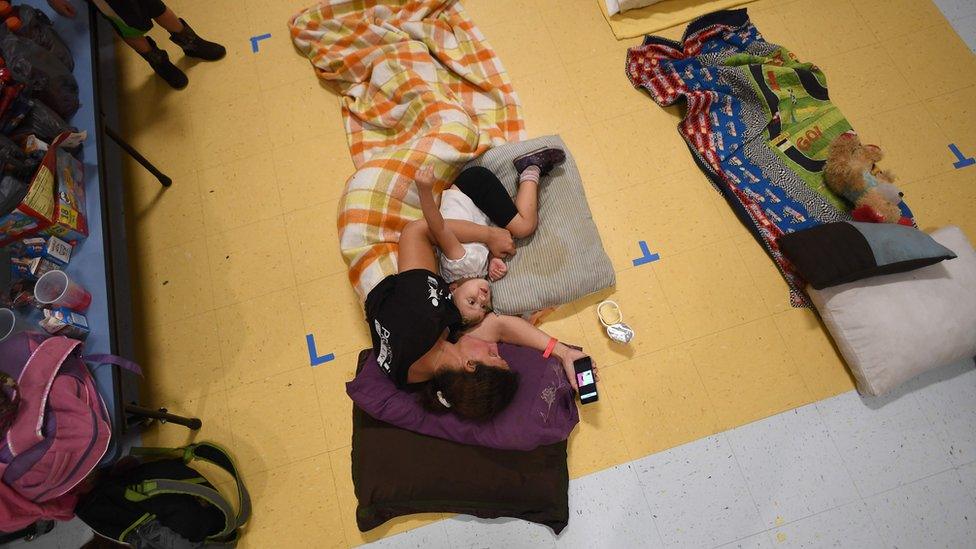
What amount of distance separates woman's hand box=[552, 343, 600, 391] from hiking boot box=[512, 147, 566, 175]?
637 millimetres

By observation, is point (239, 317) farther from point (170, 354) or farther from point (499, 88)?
point (499, 88)

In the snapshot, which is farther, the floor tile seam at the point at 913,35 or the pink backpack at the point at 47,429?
the floor tile seam at the point at 913,35

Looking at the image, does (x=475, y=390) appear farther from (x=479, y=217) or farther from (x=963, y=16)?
(x=963, y=16)

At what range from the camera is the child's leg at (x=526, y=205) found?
5.83 feet

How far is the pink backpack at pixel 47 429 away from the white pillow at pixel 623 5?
2.29 metres

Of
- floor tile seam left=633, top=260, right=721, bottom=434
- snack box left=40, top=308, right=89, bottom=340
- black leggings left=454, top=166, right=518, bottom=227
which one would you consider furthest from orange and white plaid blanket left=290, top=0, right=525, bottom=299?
floor tile seam left=633, top=260, right=721, bottom=434

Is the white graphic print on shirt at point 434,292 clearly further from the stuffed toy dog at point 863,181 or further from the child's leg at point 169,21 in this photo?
the child's leg at point 169,21

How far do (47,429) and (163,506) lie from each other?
42 centimetres

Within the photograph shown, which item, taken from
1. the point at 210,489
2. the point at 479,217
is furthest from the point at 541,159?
the point at 210,489

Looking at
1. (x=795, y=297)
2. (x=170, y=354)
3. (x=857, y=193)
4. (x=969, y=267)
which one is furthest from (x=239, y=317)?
(x=969, y=267)

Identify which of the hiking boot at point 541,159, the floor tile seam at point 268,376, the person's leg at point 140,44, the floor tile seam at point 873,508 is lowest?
the floor tile seam at point 873,508

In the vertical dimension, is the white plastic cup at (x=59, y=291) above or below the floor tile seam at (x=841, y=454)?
above

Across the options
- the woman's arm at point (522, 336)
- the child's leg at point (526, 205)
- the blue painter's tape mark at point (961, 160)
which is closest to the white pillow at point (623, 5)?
the child's leg at point (526, 205)

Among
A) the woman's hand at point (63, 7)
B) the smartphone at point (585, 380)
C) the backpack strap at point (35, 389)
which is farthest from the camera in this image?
the woman's hand at point (63, 7)
